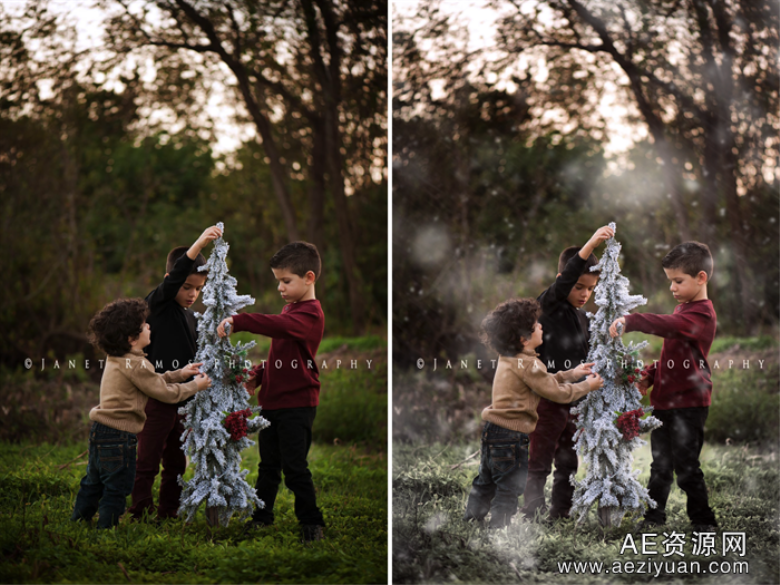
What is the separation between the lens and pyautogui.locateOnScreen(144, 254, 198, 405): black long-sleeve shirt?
111 inches

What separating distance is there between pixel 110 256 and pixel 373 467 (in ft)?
6.15

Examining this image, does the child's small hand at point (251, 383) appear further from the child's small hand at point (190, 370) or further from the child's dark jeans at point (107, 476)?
the child's dark jeans at point (107, 476)

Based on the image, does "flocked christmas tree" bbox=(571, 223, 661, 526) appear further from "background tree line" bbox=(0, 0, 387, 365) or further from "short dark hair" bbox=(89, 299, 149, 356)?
"short dark hair" bbox=(89, 299, 149, 356)

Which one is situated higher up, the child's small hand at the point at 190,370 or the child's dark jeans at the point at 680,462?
the child's small hand at the point at 190,370

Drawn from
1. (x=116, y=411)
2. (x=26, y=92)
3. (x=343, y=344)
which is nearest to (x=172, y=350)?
(x=116, y=411)

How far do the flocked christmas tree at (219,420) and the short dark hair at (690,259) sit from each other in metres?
1.97

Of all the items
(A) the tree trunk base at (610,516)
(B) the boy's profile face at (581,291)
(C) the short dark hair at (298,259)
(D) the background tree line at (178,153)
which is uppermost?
(D) the background tree line at (178,153)

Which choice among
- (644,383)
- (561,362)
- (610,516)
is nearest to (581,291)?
(561,362)

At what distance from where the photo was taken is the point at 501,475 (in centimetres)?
277

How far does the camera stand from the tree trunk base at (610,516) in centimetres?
280

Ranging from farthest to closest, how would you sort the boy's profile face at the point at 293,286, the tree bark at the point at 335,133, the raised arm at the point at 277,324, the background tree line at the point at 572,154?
1. the tree bark at the point at 335,133
2. the background tree line at the point at 572,154
3. the boy's profile face at the point at 293,286
4. the raised arm at the point at 277,324

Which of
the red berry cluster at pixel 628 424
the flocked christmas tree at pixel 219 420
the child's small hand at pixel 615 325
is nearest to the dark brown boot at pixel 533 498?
the red berry cluster at pixel 628 424

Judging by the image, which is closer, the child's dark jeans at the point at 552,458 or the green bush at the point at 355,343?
the child's dark jeans at the point at 552,458

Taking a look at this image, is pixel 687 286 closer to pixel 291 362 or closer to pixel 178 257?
pixel 291 362
